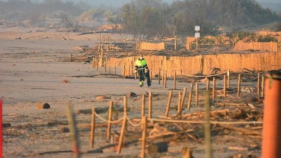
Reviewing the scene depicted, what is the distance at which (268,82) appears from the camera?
203 inches

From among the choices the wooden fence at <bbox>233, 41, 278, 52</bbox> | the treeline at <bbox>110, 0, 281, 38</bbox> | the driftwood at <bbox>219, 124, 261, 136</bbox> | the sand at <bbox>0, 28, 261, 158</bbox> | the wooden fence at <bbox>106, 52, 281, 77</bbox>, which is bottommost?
the sand at <bbox>0, 28, 261, 158</bbox>

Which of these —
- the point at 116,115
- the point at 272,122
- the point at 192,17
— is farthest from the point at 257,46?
the point at 192,17

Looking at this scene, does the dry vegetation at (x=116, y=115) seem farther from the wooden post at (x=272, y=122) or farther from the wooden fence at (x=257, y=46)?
the wooden fence at (x=257, y=46)

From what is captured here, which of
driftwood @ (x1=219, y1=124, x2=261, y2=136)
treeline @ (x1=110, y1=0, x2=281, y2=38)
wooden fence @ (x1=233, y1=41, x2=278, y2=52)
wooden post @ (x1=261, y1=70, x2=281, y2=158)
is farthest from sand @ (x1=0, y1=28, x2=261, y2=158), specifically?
treeline @ (x1=110, y1=0, x2=281, y2=38)

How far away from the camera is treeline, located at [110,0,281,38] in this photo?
7998cm

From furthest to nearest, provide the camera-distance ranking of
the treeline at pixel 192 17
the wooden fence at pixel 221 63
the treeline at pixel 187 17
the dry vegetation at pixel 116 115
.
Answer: the treeline at pixel 187 17 → the treeline at pixel 192 17 → the wooden fence at pixel 221 63 → the dry vegetation at pixel 116 115

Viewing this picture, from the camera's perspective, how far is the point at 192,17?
96.2 meters

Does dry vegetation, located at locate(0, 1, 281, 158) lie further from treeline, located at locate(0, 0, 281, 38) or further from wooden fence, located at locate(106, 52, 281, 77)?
treeline, located at locate(0, 0, 281, 38)

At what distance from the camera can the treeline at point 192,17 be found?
262 feet

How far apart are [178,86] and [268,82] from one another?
67.0ft

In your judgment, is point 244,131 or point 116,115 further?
point 116,115

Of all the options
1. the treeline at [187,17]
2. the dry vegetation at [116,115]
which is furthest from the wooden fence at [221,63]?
the treeline at [187,17]

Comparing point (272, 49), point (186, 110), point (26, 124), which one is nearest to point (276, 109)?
point (26, 124)

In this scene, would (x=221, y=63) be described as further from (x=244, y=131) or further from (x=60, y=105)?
(x=244, y=131)
